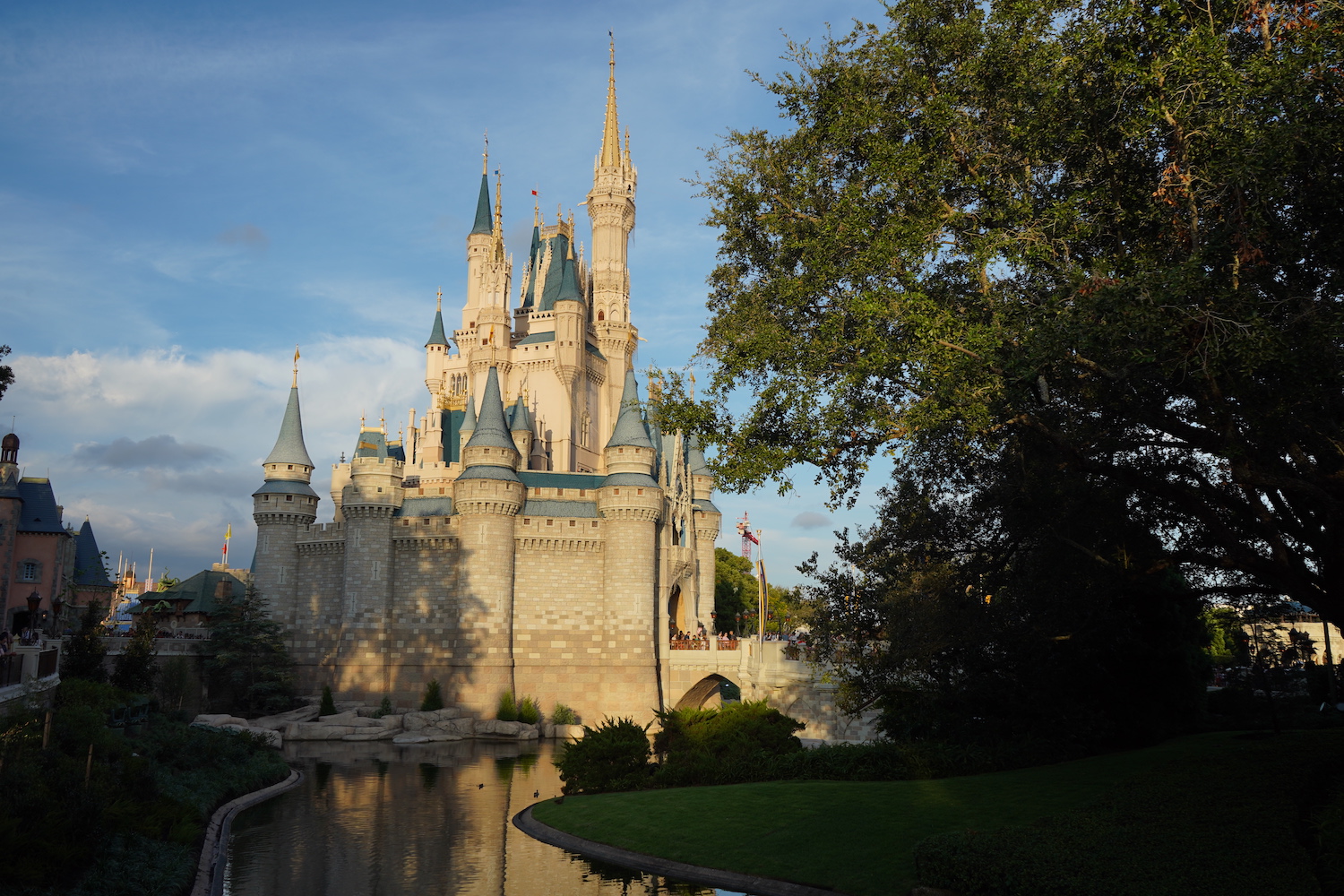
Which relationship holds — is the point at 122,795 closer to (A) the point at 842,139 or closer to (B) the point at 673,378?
(B) the point at 673,378

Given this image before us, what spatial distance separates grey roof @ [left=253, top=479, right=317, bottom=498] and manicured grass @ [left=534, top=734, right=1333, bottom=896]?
37.7 m

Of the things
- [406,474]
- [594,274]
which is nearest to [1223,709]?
[406,474]

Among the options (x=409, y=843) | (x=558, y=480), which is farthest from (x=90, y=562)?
(x=409, y=843)

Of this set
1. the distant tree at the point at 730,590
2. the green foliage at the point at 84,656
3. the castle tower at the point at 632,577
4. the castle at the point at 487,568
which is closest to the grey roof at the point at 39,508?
the green foliage at the point at 84,656

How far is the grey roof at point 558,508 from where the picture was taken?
5288cm

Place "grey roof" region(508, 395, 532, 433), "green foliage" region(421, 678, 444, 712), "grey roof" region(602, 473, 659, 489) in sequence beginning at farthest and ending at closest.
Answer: "grey roof" region(508, 395, 532, 433) < "grey roof" region(602, 473, 659, 489) < "green foliage" region(421, 678, 444, 712)

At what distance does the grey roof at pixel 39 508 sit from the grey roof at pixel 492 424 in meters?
19.2

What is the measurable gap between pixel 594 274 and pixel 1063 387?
185 feet

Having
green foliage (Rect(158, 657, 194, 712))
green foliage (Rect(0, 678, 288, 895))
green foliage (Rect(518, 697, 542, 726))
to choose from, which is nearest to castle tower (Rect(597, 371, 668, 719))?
green foliage (Rect(518, 697, 542, 726))

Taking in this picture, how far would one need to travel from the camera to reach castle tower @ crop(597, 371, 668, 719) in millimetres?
50438

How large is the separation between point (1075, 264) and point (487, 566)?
40442 mm

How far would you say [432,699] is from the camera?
48.9 m

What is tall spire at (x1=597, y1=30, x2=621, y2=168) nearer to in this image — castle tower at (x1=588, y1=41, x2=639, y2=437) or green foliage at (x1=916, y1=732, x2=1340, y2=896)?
castle tower at (x1=588, y1=41, x2=639, y2=437)

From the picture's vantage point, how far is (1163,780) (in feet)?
46.3
